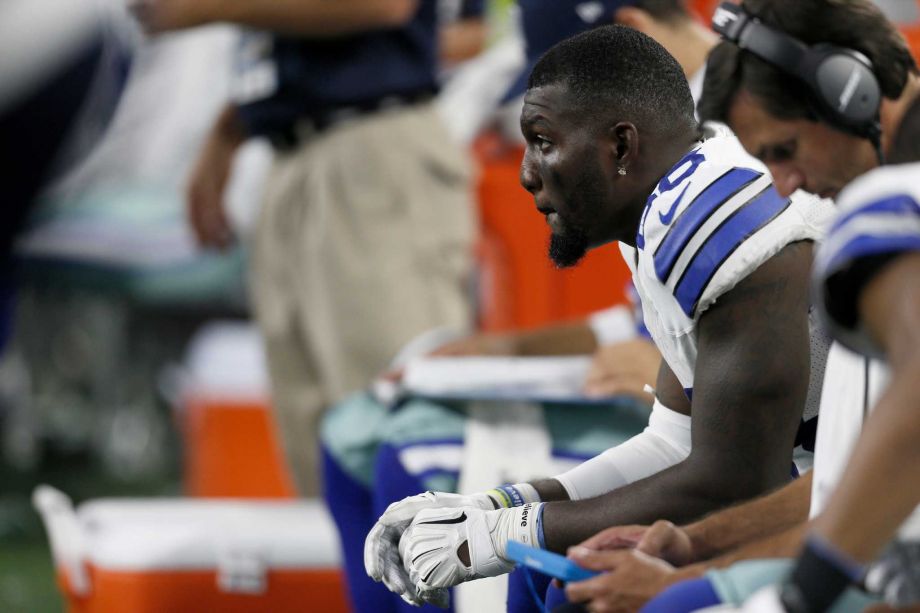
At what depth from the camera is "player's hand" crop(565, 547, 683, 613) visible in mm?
1101

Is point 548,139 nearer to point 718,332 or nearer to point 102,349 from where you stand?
point 718,332

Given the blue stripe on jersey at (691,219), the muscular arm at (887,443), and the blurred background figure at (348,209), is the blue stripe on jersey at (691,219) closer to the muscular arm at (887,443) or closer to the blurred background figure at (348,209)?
the muscular arm at (887,443)

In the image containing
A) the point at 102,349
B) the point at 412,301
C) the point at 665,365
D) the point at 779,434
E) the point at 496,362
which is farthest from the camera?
the point at 102,349

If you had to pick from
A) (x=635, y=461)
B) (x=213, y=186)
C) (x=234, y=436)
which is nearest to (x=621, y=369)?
(x=635, y=461)

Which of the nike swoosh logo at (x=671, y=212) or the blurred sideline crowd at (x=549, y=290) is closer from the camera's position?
the blurred sideline crowd at (x=549, y=290)

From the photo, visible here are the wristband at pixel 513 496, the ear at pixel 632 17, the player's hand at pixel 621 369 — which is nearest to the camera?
the wristband at pixel 513 496

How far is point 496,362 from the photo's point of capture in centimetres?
195

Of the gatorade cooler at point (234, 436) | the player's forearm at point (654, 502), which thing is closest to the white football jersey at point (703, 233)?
the player's forearm at point (654, 502)

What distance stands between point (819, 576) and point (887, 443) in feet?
0.32

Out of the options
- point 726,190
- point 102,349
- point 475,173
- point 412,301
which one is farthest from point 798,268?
point 102,349

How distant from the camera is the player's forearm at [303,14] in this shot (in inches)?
96.0

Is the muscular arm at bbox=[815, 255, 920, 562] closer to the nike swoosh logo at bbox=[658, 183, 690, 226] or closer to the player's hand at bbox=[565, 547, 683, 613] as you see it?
the player's hand at bbox=[565, 547, 683, 613]

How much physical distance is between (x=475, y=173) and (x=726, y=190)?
196cm

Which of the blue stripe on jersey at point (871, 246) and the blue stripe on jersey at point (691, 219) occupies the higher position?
the blue stripe on jersey at point (871, 246)
